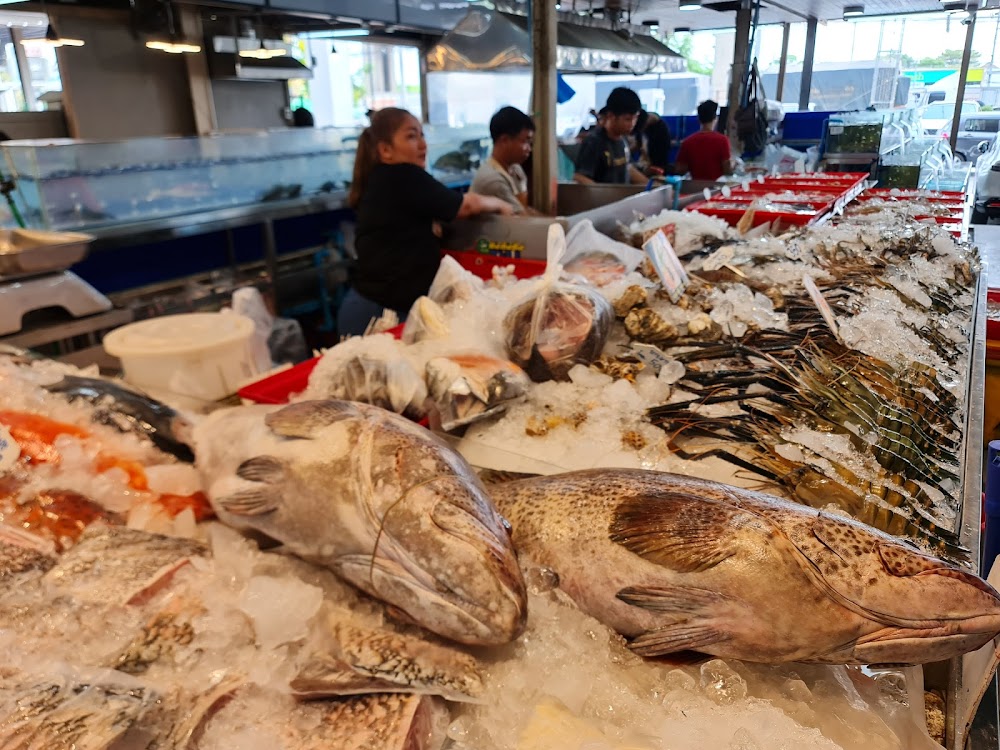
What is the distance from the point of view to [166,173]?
16.4 ft

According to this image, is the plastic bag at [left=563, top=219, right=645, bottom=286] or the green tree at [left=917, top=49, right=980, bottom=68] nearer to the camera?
the plastic bag at [left=563, top=219, right=645, bottom=286]

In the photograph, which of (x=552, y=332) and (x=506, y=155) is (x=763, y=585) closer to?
(x=552, y=332)

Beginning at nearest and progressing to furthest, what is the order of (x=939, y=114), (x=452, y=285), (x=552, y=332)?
(x=552, y=332), (x=452, y=285), (x=939, y=114)

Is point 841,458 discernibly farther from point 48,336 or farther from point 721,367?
point 48,336

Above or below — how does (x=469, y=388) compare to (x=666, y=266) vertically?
below

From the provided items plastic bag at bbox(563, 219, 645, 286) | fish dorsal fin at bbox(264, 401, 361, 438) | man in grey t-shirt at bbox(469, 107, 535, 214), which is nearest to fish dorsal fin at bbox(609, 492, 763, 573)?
fish dorsal fin at bbox(264, 401, 361, 438)

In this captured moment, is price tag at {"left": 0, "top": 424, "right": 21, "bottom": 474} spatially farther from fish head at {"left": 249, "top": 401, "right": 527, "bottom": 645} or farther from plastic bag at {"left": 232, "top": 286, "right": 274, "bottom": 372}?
plastic bag at {"left": 232, "top": 286, "right": 274, "bottom": 372}

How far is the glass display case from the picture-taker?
13.8 feet


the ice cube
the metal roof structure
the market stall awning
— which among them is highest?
the metal roof structure


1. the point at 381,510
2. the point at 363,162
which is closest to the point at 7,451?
the point at 381,510

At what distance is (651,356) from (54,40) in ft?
25.5

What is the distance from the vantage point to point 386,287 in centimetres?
347

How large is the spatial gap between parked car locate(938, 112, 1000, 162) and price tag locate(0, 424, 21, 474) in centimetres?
1471

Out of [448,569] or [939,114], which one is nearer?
[448,569]
